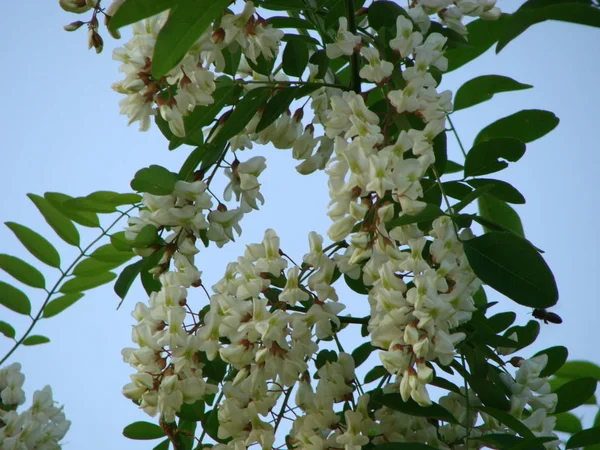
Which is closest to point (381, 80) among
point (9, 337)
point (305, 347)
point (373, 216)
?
point (373, 216)

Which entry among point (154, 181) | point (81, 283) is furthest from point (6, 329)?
point (154, 181)

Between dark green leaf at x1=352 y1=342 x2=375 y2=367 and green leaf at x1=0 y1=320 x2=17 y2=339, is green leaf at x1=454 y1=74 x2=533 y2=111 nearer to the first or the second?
dark green leaf at x1=352 y1=342 x2=375 y2=367

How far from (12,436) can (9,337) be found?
0.14 metres

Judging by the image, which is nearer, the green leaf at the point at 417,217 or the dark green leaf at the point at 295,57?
the green leaf at the point at 417,217

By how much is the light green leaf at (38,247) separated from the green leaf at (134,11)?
1.63 feet

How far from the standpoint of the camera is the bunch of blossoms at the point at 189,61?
0.66 m

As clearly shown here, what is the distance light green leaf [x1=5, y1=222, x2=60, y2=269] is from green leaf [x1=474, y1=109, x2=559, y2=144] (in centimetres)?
59

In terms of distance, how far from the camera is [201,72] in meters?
0.66

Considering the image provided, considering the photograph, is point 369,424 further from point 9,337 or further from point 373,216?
point 9,337

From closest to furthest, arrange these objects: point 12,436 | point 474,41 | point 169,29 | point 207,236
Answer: point 169,29
point 207,236
point 474,41
point 12,436

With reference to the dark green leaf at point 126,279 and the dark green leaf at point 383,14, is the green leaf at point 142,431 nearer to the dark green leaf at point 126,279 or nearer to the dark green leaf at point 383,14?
the dark green leaf at point 126,279

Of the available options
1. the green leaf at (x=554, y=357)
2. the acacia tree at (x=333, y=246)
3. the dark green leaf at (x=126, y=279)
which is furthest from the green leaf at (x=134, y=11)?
the green leaf at (x=554, y=357)

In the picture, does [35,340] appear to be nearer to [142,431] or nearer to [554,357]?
[142,431]

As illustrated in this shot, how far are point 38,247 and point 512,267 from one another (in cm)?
64
